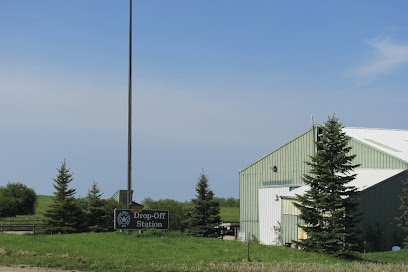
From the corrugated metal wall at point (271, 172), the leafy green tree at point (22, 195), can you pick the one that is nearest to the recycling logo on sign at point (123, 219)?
the corrugated metal wall at point (271, 172)

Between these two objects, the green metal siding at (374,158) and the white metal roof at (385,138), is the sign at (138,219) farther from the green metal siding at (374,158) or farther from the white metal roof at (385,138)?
the white metal roof at (385,138)

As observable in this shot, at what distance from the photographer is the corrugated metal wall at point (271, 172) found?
38406mm

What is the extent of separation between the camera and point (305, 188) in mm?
34312

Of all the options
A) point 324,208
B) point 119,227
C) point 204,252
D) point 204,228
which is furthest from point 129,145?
point 204,228

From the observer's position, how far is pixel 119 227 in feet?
84.3

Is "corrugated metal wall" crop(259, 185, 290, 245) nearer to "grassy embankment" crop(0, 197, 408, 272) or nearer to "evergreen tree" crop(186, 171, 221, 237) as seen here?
"evergreen tree" crop(186, 171, 221, 237)

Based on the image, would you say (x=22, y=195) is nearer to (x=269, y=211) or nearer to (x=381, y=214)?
(x=269, y=211)

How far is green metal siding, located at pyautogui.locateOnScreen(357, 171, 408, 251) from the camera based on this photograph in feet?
95.3

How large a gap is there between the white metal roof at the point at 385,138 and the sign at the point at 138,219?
15.1m

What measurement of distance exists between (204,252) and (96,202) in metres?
26.6

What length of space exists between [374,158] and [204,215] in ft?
53.8

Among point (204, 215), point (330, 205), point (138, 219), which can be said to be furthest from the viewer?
point (204, 215)

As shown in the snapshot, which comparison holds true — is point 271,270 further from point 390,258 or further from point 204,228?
point 204,228

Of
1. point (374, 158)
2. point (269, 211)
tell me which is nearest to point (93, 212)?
point (269, 211)
